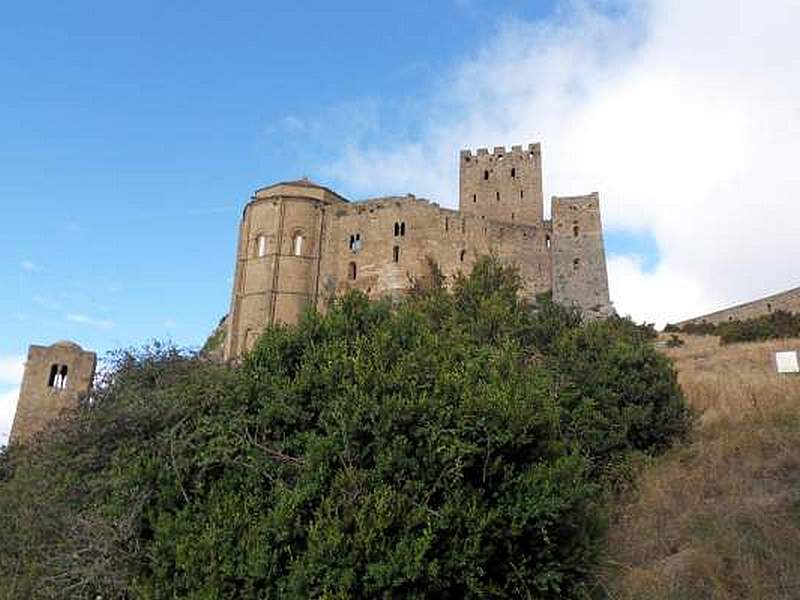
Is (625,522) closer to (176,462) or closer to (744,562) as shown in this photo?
(744,562)

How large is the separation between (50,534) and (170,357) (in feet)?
10.4

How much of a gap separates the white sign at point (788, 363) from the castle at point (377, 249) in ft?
68.5

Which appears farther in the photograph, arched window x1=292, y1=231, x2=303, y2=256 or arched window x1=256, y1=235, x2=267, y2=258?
arched window x1=292, y1=231, x2=303, y2=256

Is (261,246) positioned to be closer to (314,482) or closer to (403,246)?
(403,246)

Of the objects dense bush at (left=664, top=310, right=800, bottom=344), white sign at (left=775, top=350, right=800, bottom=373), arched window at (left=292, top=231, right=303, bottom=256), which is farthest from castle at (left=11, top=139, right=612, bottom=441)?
white sign at (left=775, top=350, right=800, bottom=373)

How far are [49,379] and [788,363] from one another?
1286 inches

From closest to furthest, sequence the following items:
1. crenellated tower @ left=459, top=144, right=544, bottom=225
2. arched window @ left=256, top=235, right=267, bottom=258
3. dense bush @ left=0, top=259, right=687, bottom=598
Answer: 1. dense bush @ left=0, top=259, right=687, bottom=598
2. arched window @ left=256, top=235, right=267, bottom=258
3. crenellated tower @ left=459, top=144, right=544, bottom=225

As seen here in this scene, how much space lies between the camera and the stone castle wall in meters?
32.5

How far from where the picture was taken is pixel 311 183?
41.4 m

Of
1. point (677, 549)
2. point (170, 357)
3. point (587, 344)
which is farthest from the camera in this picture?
point (587, 344)

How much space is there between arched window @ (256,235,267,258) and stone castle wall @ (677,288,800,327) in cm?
2355

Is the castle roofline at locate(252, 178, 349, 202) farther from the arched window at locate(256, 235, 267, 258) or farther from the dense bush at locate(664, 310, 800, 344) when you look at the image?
the dense bush at locate(664, 310, 800, 344)

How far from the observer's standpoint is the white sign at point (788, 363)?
16.0m

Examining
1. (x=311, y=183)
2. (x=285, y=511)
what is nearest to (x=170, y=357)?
(x=285, y=511)
